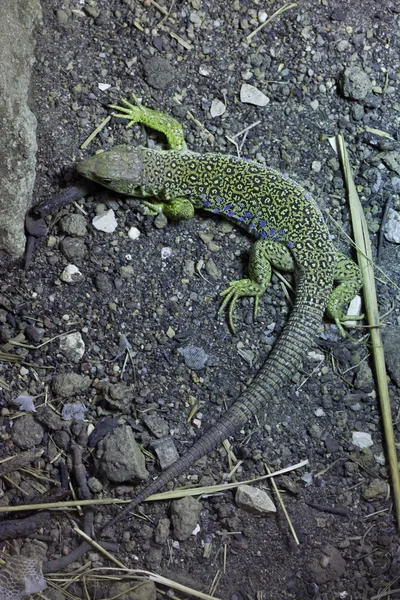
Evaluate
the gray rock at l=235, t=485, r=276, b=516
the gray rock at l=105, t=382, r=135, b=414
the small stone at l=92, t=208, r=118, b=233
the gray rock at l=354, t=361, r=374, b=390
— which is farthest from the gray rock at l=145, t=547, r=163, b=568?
the small stone at l=92, t=208, r=118, b=233

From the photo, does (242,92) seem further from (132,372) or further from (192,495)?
(192,495)

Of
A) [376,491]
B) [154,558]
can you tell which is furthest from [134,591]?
[376,491]

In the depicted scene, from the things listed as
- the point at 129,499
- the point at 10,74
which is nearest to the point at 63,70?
the point at 10,74

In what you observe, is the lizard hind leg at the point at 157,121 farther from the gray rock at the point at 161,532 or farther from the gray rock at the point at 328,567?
the gray rock at the point at 328,567

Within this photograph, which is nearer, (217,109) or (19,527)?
(19,527)

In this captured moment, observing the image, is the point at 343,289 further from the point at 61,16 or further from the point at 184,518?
the point at 61,16

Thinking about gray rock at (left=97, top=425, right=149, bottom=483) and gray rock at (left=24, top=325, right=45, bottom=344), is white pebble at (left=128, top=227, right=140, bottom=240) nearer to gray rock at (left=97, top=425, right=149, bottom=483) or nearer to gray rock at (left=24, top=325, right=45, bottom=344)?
gray rock at (left=24, top=325, right=45, bottom=344)
